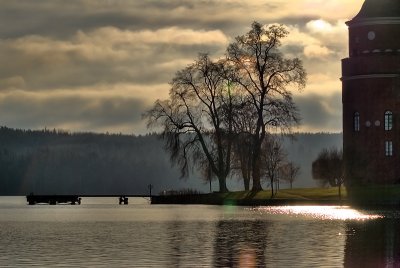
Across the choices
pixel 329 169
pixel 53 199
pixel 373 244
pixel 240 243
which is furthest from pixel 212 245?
pixel 53 199

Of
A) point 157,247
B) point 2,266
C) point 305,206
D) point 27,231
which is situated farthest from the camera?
point 305,206

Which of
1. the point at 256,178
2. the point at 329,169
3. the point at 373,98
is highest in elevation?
the point at 373,98

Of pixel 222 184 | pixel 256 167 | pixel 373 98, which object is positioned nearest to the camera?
pixel 256 167

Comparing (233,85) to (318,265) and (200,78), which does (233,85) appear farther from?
(318,265)

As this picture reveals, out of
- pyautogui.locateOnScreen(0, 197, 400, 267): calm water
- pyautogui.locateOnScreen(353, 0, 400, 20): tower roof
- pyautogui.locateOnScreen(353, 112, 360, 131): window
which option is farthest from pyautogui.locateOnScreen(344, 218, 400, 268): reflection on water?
pyautogui.locateOnScreen(353, 0, 400, 20): tower roof

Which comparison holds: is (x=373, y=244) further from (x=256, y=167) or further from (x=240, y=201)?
(x=240, y=201)

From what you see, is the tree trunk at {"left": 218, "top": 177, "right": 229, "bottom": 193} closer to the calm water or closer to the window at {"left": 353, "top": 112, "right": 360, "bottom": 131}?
the window at {"left": 353, "top": 112, "right": 360, "bottom": 131}

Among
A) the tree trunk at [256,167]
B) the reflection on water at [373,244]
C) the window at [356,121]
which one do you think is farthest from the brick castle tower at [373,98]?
the reflection on water at [373,244]

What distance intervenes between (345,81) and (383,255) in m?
79.0

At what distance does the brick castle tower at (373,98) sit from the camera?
11575cm

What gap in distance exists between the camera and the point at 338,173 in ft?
394

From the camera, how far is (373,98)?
116 metres

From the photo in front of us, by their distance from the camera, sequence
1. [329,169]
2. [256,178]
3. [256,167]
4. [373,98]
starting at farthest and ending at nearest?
1. [329,169]
2. [373,98]
3. [256,178]
4. [256,167]

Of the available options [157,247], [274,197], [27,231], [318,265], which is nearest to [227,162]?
[274,197]
